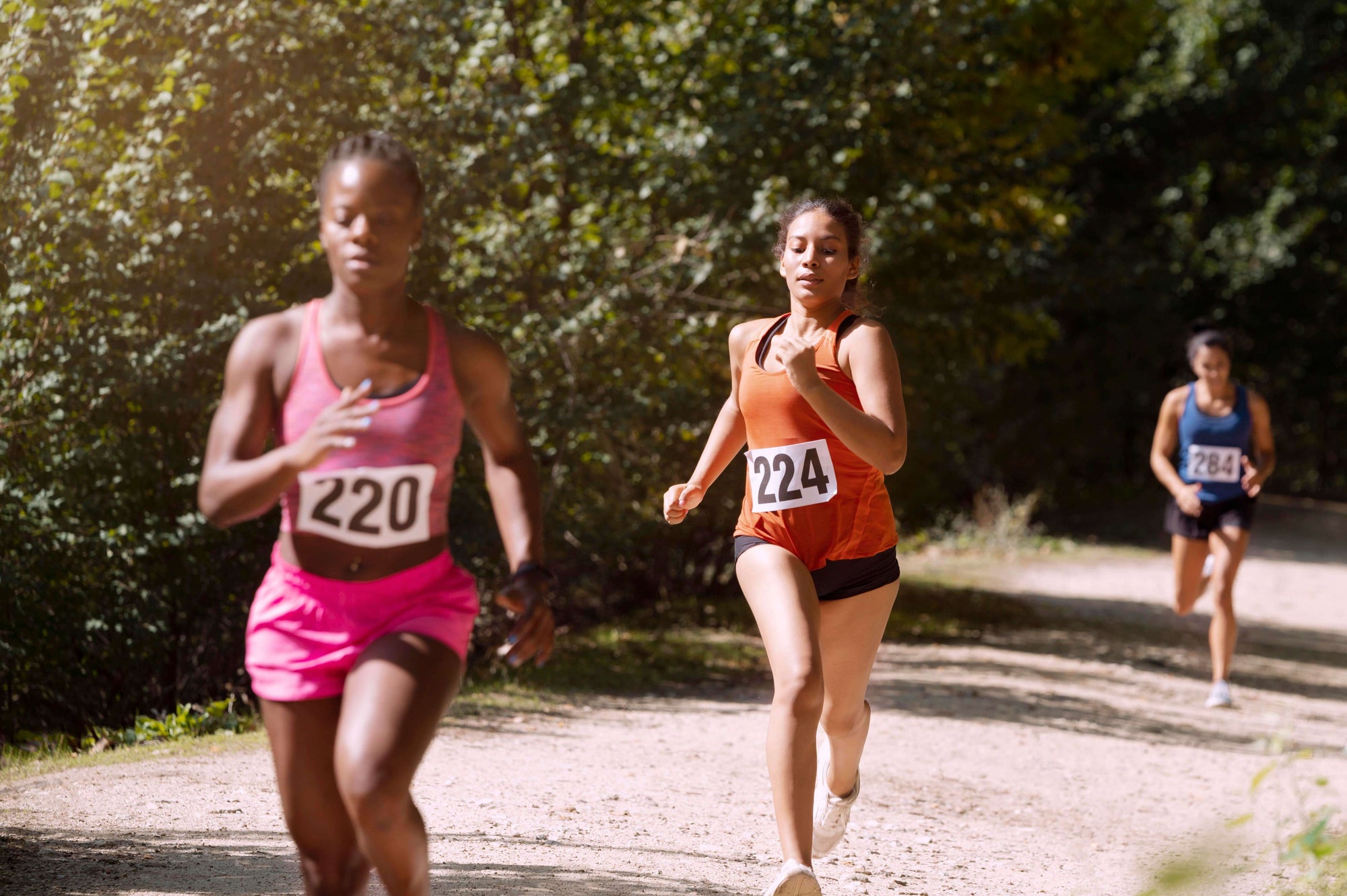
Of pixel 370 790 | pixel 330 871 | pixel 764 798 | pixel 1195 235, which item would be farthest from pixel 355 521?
pixel 1195 235

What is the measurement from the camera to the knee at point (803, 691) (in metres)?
4.06

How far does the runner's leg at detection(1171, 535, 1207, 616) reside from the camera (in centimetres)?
933

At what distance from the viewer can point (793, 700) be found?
4.06 metres

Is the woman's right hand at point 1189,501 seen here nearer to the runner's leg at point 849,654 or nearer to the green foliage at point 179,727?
the runner's leg at point 849,654

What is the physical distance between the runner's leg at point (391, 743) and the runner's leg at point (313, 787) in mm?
92

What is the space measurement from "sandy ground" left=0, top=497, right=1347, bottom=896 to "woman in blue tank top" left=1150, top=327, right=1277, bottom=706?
1027 mm

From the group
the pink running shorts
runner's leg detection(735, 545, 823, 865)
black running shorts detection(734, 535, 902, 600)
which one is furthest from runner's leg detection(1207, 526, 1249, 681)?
the pink running shorts

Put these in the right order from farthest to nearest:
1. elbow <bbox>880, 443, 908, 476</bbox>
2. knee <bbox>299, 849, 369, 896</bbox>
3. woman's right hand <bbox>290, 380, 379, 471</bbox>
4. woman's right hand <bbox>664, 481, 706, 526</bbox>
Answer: woman's right hand <bbox>664, 481, 706, 526</bbox>, elbow <bbox>880, 443, 908, 476</bbox>, knee <bbox>299, 849, 369, 896</bbox>, woman's right hand <bbox>290, 380, 379, 471</bbox>

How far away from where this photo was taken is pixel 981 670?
10734mm

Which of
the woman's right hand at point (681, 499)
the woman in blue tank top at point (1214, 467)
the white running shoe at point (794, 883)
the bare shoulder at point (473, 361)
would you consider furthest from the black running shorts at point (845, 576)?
the woman in blue tank top at point (1214, 467)

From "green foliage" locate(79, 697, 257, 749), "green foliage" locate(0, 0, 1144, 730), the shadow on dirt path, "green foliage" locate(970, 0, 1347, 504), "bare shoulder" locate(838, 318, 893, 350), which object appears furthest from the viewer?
"green foliage" locate(970, 0, 1347, 504)

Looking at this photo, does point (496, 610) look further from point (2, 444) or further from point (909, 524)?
point (909, 524)

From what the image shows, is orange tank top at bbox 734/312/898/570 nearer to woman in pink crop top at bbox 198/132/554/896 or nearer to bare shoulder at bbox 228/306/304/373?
woman in pink crop top at bbox 198/132/554/896

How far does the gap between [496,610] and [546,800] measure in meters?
4.01
